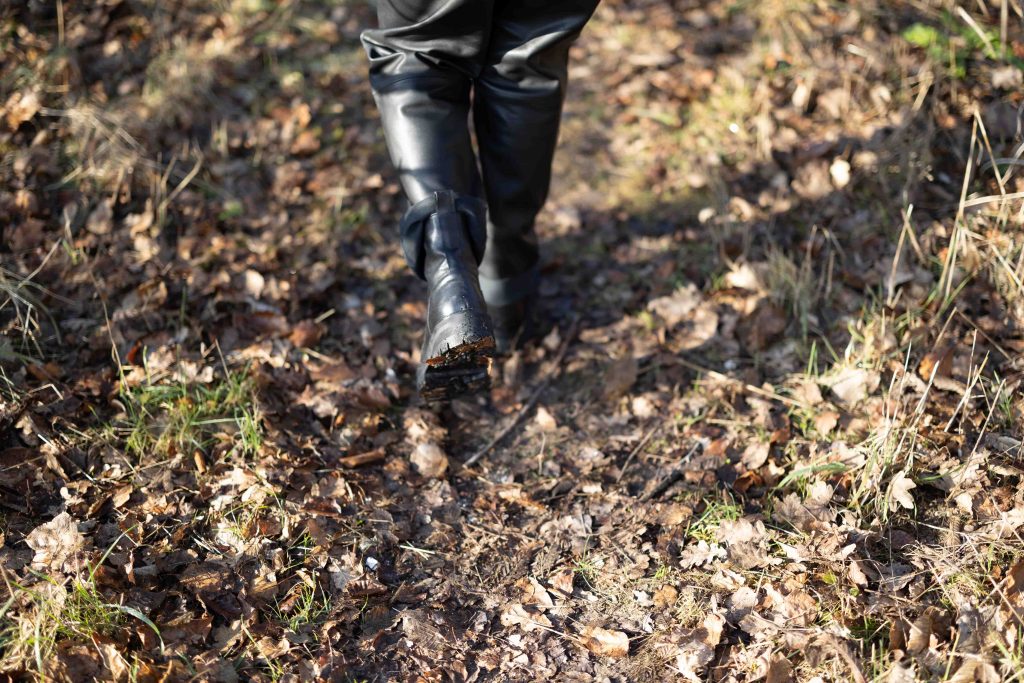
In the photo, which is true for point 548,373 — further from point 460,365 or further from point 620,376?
point 460,365

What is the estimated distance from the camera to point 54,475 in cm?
242

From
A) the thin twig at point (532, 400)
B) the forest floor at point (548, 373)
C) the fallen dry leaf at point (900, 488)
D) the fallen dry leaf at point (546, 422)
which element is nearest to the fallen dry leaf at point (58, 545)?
the forest floor at point (548, 373)

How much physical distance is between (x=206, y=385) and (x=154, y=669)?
1.03m

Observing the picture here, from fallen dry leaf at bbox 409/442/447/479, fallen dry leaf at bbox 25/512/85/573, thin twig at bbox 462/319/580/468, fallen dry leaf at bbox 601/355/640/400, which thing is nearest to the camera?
fallen dry leaf at bbox 25/512/85/573

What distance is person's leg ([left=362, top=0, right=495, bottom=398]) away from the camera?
231 cm

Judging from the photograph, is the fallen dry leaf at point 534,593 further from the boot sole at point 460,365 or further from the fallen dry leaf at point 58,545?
the fallen dry leaf at point 58,545

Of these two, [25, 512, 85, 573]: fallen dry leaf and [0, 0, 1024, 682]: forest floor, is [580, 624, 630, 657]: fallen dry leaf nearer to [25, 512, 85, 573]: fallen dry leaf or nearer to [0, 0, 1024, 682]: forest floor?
[0, 0, 1024, 682]: forest floor

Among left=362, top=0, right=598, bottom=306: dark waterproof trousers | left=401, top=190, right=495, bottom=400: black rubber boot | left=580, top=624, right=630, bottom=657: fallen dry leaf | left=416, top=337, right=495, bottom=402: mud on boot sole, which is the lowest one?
left=580, top=624, right=630, bottom=657: fallen dry leaf

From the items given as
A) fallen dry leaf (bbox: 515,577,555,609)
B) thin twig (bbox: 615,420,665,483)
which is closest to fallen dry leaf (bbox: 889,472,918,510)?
thin twig (bbox: 615,420,665,483)

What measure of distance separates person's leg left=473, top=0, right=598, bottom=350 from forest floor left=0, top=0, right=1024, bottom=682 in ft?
1.13

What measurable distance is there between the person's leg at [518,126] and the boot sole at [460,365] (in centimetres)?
52

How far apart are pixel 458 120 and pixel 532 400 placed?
1057 millimetres

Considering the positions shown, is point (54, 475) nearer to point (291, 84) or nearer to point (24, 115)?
point (24, 115)

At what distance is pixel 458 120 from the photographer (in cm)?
256
